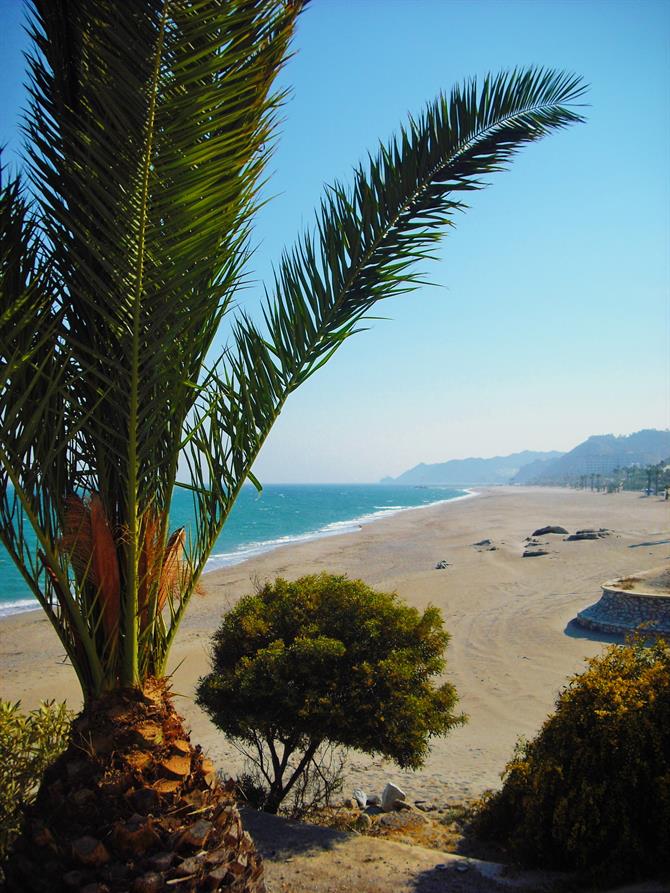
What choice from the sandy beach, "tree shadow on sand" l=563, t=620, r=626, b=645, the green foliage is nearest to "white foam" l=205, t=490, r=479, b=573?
the sandy beach

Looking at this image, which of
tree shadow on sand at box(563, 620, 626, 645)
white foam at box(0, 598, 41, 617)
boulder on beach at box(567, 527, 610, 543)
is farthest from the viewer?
boulder on beach at box(567, 527, 610, 543)

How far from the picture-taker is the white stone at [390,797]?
265 inches

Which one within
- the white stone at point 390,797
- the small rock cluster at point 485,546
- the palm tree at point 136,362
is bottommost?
the small rock cluster at point 485,546

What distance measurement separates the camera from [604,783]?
4.27m

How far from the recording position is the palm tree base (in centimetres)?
271

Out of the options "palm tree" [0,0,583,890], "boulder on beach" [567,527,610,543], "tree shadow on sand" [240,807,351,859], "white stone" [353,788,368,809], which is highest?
"palm tree" [0,0,583,890]

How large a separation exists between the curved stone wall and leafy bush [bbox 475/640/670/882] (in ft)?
32.6

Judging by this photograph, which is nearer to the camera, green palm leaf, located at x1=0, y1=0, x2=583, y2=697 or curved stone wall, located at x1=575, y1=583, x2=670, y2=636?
green palm leaf, located at x1=0, y1=0, x2=583, y2=697

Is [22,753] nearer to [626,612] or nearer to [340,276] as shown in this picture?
[340,276]

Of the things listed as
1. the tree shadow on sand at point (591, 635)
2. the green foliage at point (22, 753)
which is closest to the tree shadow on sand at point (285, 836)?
the green foliage at point (22, 753)

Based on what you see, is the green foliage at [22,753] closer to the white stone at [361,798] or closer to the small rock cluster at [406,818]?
the small rock cluster at [406,818]

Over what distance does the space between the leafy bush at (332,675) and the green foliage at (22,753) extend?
5.45 ft

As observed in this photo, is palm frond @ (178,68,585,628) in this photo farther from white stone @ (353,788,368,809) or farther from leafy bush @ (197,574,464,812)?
white stone @ (353,788,368,809)

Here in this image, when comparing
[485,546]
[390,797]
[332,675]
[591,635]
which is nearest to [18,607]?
[591,635]
